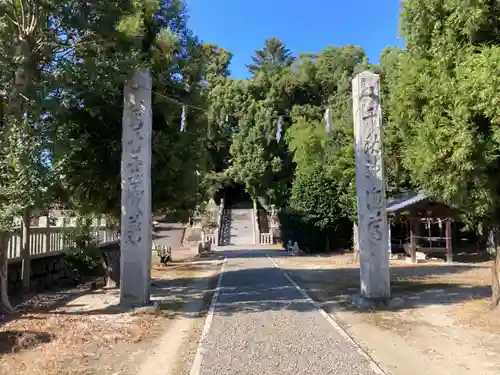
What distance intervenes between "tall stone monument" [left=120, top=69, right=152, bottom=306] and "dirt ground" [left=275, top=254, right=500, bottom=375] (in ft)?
13.1

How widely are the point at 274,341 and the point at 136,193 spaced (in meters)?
4.78

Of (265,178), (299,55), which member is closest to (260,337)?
(265,178)

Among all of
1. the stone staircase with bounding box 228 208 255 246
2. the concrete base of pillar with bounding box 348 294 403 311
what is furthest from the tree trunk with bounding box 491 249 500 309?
the stone staircase with bounding box 228 208 255 246

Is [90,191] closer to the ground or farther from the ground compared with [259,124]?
closer to the ground

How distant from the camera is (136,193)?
10680 millimetres

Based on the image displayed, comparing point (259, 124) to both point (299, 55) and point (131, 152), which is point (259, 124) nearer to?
point (299, 55)

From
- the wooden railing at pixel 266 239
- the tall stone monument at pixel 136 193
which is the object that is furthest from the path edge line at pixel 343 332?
the wooden railing at pixel 266 239

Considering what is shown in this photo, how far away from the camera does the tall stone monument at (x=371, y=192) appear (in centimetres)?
1065

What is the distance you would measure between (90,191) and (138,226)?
309 cm

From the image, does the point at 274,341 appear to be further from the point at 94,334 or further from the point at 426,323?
the point at 426,323

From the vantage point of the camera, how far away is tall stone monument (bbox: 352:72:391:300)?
1065 cm

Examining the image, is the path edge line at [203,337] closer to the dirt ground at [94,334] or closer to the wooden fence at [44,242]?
the dirt ground at [94,334]

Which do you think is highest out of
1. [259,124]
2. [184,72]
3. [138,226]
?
[259,124]

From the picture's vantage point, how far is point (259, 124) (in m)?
45.8
